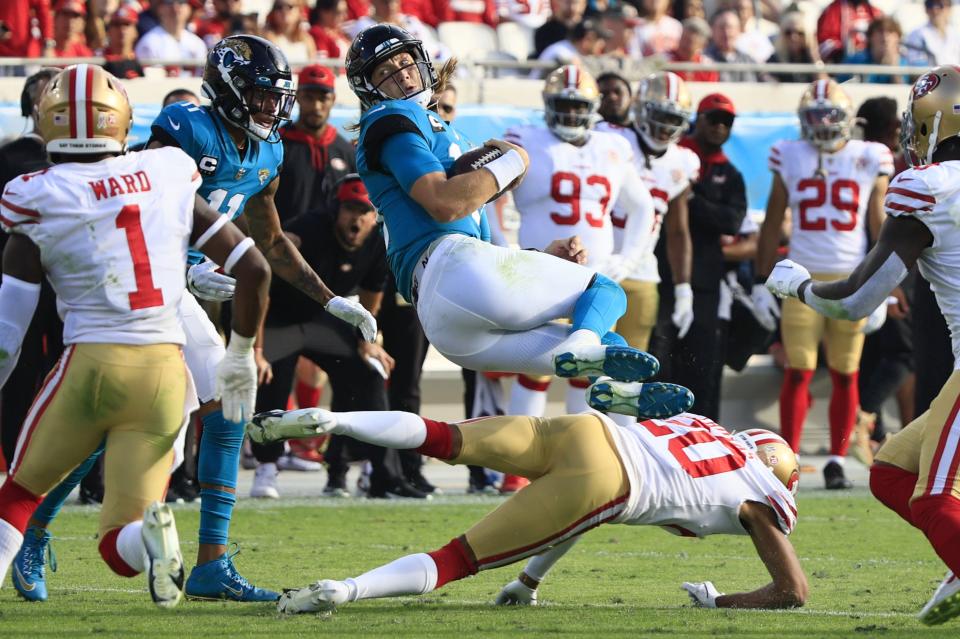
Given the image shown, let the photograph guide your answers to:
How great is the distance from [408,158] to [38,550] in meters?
1.81

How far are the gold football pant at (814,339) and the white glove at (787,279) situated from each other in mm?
4216

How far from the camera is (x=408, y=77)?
5.38 meters

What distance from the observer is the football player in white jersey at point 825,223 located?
9.37 m

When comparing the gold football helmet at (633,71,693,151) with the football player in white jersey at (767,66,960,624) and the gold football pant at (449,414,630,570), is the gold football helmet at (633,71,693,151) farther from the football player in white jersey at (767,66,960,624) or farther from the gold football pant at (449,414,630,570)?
the gold football pant at (449,414,630,570)

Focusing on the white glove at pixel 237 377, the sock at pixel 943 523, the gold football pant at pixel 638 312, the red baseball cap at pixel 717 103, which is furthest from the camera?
the red baseball cap at pixel 717 103

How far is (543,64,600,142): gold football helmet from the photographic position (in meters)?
8.77

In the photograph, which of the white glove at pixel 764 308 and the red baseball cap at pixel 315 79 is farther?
the white glove at pixel 764 308

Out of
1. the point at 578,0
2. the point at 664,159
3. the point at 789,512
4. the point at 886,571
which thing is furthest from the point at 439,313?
the point at 578,0

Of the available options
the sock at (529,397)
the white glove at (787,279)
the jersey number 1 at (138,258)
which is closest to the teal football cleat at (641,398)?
the white glove at (787,279)

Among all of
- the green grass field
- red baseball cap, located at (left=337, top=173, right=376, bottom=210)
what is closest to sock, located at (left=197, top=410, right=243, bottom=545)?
the green grass field

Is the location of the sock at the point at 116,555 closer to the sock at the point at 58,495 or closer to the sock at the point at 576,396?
the sock at the point at 58,495

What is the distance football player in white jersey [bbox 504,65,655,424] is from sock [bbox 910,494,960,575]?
4032mm

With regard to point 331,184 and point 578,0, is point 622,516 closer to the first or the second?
point 331,184

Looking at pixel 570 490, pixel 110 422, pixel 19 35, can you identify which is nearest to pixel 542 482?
pixel 570 490
